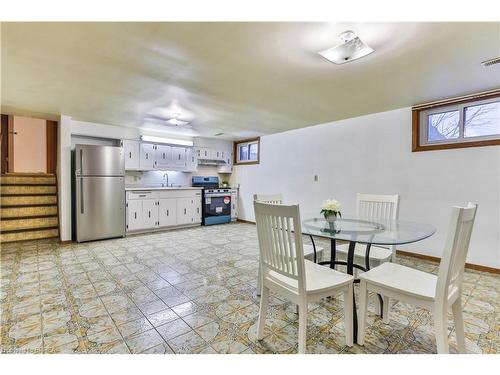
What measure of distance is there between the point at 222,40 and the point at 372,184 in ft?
10.9

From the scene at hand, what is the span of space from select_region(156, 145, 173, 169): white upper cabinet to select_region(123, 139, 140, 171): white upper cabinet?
0.43 metres

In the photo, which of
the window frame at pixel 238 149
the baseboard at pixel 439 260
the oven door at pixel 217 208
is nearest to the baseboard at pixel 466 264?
the baseboard at pixel 439 260

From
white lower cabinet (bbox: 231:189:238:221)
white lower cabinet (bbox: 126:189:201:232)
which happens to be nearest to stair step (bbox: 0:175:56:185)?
white lower cabinet (bbox: 126:189:201:232)

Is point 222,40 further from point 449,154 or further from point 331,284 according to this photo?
point 449,154

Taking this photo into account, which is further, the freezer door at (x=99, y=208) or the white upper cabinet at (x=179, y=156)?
the white upper cabinet at (x=179, y=156)

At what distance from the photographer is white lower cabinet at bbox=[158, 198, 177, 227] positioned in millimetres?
5402

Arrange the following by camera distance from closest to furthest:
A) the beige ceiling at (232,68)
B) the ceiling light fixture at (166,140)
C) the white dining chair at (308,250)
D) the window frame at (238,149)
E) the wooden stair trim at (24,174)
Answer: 1. the beige ceiling at (232,68)
2. the white dining chair at (308,250)
3. the wooden stair trim at (24,174)
4. the ceiling light fixture at (166,140)
5. the window frame at (238,149)

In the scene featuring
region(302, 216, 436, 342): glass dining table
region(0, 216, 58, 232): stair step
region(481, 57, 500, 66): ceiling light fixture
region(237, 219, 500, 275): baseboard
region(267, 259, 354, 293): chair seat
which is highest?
region(481, 57, 500, 66): ceiling light fixture

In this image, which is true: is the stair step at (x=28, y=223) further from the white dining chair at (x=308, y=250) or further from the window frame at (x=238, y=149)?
the white dining chair at (x=308, y=250)

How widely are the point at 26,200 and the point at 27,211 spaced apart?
231mm

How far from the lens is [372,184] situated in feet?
13.6

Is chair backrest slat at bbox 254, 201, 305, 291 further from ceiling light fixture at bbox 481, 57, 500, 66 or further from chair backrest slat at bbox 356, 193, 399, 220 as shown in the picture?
ceiling light fixture at bbox 481, 57, 500, 66

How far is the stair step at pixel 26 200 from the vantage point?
4.64 metres
